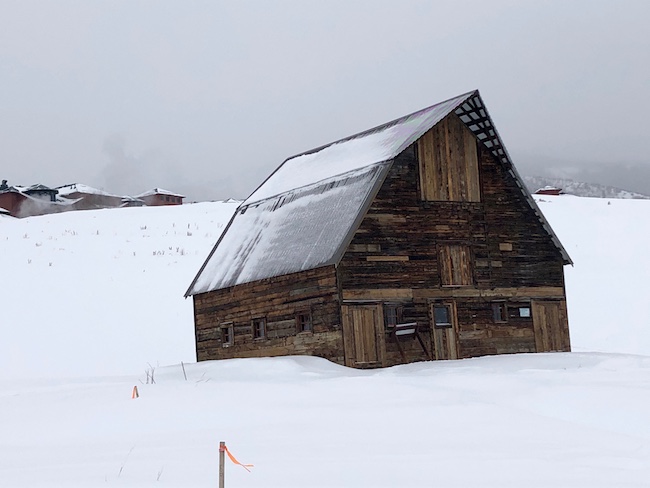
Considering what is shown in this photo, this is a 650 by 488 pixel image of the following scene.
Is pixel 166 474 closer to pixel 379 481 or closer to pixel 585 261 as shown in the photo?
pixel 379 481

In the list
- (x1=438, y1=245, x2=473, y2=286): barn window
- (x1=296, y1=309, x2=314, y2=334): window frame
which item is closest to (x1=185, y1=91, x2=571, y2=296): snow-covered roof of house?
(x1=296, y1=309, x2=314, y2=334): window frame

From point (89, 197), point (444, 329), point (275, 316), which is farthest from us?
point (89, 197)

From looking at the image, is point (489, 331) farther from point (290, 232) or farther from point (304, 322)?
point (290, 232)

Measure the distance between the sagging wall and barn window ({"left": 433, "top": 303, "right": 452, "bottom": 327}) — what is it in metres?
2.97

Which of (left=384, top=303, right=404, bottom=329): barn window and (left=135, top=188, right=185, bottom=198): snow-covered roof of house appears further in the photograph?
(left=135, top=188, right=185, bottom=198): snow-covered roof of house

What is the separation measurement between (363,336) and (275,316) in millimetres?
3339

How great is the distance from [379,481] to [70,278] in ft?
131

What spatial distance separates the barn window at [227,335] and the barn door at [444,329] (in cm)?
620

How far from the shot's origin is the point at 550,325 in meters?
26.0

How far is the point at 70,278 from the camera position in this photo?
46.8m

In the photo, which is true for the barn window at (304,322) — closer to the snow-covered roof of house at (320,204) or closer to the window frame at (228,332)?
the snow-covered roof of house at (320,204)

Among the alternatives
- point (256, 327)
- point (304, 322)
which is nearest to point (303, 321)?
point (304, 322)

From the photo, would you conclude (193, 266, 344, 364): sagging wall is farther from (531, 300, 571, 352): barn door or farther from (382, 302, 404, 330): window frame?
(531, 300, 571, 352): barn door

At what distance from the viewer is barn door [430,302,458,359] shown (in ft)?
77.9
